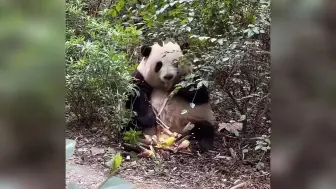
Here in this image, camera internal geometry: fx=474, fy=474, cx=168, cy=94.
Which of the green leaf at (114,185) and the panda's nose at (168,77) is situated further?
the panda's nose at (168,77)

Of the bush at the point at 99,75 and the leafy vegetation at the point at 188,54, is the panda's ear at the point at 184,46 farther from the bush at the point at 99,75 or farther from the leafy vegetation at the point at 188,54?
the bush at the point at 99,75

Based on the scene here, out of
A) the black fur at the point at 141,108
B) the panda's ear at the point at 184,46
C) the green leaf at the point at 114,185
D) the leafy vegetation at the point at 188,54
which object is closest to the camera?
the green leaf at the point at 114,185

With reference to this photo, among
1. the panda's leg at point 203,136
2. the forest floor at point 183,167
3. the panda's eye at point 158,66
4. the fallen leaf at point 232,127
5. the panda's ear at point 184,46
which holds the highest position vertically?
the panda's ear at point 184,46

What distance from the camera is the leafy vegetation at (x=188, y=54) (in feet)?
6.52

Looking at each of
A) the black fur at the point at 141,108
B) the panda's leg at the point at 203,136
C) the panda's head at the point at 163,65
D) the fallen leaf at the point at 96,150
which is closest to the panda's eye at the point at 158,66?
the panda's head at the point at 163,65

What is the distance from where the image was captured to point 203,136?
2537mm

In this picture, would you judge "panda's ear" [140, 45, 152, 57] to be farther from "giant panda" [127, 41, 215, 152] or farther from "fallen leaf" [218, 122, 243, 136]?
"fallen leaf" [218, 122, 243, 136]

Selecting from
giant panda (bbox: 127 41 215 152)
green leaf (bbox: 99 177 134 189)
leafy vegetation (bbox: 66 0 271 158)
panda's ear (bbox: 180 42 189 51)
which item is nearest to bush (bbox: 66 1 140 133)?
leafy vegetation (bbox: 66 0 271 158)

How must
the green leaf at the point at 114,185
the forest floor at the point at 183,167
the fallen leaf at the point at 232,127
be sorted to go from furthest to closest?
the fallen leaf at the point at 232,127, the forest floor at the point at 183,167, the green leaf at the point at 114,185

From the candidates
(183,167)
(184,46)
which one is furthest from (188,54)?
(183,167)

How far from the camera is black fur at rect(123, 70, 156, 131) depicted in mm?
2543
